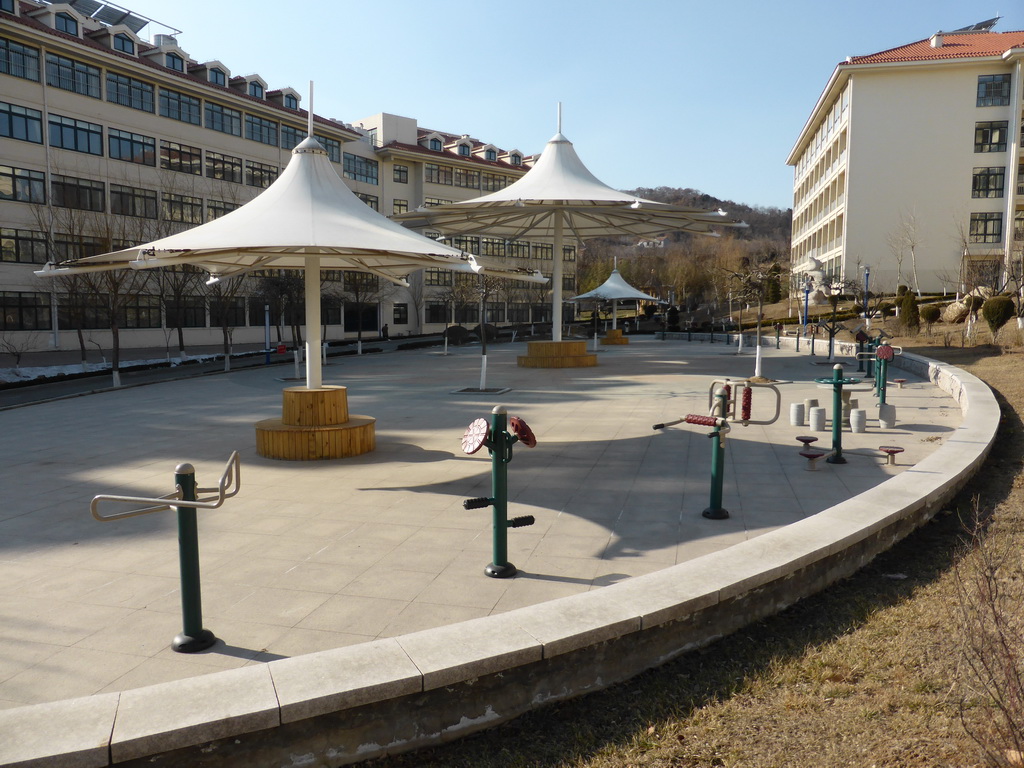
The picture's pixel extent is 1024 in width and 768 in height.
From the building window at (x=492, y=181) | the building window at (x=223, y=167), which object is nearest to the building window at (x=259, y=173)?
the building window at (x=223, y=167)

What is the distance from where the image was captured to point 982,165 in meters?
50.4

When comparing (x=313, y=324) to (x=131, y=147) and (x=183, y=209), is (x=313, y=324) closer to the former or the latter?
(x=131, y=147)

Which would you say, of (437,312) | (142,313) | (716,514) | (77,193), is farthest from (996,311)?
(437,312)

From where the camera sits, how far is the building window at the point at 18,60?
106 ft

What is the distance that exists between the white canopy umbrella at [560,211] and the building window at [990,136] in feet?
122

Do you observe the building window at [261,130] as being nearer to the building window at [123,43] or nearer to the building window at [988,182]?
the building window at [123,43]

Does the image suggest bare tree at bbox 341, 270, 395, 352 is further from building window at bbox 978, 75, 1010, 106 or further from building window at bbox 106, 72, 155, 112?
building window at bbox 978, 75, 1010, 106

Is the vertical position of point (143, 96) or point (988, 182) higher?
point (143, 96)

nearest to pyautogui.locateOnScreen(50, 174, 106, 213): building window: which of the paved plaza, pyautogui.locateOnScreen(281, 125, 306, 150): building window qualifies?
pyautogui.locateOnScreen(281, 125, 306, 150): building window

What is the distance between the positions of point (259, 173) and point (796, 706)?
4797 cm

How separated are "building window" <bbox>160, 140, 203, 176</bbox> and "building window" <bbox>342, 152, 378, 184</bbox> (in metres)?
12.6

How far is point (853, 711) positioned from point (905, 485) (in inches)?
139

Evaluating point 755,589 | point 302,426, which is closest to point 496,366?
point 302,426

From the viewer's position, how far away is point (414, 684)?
3.24 m
